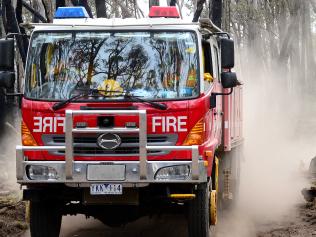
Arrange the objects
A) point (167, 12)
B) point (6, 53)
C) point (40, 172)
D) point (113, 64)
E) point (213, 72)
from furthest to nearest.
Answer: point (213, 72), point (167, 12), point (113, 64), point (6, 53), point (40, 172)

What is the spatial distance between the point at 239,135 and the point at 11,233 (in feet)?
16.0

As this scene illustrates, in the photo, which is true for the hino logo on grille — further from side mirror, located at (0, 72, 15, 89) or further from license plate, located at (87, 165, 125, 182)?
side mirror, located at (0, 72, 15, 89)

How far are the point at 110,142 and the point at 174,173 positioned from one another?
76 centimetres

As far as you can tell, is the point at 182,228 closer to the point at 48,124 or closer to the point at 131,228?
the point at 131,228

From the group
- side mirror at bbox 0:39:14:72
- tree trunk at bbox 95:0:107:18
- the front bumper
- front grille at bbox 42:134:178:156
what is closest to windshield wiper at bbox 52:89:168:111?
front grille at bbox 42:134:178:156

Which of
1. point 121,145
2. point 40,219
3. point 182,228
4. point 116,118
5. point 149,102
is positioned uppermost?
point 149,102

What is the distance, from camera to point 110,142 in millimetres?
7660

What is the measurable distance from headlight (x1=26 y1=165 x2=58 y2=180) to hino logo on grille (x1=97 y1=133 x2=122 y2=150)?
0.59m

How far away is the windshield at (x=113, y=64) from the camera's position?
791 centimetres

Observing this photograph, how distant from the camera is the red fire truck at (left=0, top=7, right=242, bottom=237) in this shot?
7617mm

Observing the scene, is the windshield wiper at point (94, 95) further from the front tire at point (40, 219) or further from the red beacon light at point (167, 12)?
the front tire at point (40, 219)

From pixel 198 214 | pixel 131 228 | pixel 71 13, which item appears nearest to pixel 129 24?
pixel 71 13

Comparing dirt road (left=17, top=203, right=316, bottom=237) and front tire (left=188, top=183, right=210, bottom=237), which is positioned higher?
front tire (left=188, top=183, right=210, bottom=237)

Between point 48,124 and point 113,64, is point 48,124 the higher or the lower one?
the lower one
